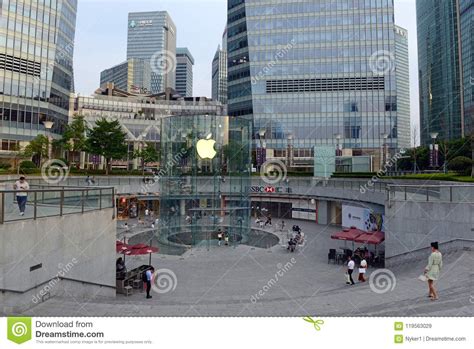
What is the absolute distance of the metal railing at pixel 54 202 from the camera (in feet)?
33.3

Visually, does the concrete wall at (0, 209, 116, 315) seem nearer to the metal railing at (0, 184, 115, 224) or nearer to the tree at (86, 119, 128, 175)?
the metal railing at (0, 184, 115, 224)

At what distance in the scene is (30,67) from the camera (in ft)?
206

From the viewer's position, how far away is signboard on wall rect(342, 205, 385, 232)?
93.4ft

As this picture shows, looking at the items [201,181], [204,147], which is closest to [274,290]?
[201,181]

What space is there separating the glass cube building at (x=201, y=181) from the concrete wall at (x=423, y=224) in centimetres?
1404

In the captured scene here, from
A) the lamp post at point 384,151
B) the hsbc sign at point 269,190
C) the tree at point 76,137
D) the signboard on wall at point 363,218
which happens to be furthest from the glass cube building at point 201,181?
the lamp post at point 384,151

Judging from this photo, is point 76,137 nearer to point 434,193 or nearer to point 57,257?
point 57,257

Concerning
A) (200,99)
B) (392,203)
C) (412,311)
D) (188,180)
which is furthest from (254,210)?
(200,99)

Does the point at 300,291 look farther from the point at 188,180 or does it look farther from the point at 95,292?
the point at 188,180

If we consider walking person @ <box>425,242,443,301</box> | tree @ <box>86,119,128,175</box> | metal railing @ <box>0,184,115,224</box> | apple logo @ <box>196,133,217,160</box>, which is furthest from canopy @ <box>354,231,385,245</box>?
tree @ <box>86,119,128,175</box>

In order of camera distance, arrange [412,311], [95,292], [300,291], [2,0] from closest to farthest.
A: [412,311] → [95,292] → [300,291] → [2,0]

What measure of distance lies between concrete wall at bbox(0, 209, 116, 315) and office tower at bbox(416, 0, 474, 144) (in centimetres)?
12502

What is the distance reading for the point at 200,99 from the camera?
13600cm
